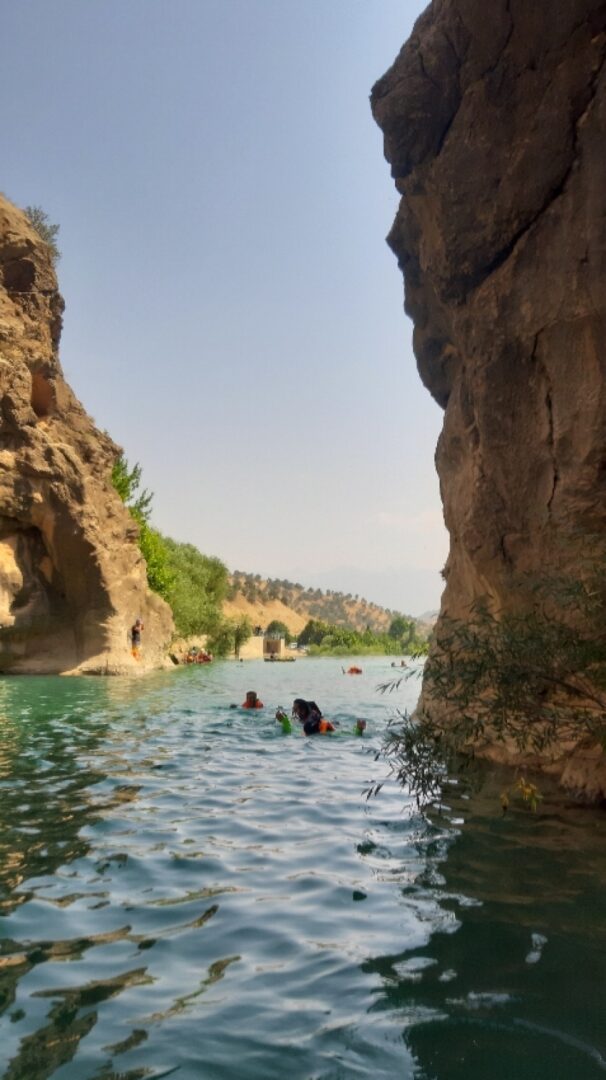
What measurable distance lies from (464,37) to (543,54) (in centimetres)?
154

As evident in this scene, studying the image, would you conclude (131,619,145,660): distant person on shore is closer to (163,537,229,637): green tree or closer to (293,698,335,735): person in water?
(163,537,229,637): green tree

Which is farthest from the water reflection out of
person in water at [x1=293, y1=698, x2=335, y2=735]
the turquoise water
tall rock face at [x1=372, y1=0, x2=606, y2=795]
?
person in water at [x1=293, y1=698, x2=335, y2=735]

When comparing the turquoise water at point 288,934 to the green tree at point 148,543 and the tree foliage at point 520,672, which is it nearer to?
the tree foliage at point 520,672

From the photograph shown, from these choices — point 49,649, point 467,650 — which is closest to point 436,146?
point 467,650

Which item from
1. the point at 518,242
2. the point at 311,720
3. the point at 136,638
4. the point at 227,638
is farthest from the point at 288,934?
the point at 227,638

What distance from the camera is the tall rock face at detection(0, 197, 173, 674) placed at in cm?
3092

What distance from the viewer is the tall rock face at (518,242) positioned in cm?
1017

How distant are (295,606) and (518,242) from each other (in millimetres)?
151535

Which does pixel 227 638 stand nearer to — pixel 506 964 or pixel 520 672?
pixel 520 672

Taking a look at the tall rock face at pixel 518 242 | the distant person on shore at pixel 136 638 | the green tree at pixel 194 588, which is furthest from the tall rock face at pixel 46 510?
the tall rock face at pixel 518 242

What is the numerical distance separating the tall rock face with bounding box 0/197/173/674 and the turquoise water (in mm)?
22150

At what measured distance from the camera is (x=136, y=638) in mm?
36406

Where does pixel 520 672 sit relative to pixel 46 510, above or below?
below

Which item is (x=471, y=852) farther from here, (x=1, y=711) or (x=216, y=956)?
(x=1, y=711)
